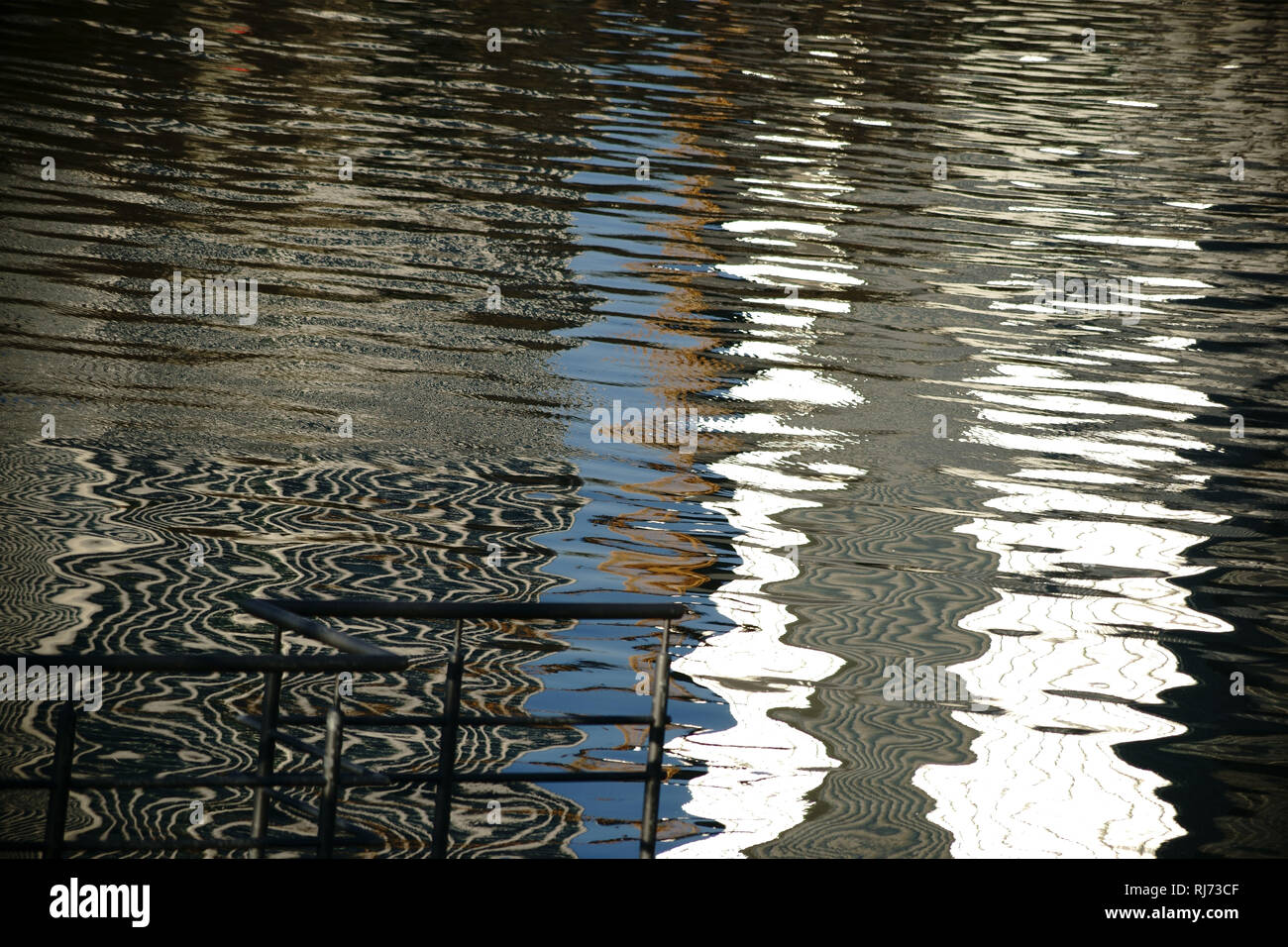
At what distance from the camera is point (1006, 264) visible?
1399cm

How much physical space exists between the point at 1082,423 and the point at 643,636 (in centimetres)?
454

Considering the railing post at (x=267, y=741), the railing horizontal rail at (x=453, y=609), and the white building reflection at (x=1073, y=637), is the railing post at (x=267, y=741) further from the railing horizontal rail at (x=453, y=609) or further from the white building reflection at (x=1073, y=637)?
the white building reflection at (x=1073, y=637)

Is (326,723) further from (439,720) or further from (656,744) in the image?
(656,744)

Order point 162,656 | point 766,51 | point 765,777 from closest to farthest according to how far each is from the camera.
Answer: point 162,656 < point 765,777 < point 766,51

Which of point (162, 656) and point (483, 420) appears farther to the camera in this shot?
point (483, 420)

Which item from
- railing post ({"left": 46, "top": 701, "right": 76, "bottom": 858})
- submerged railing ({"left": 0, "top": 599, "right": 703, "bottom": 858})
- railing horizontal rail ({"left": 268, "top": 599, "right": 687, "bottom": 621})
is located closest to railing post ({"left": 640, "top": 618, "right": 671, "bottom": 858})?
submerged railing ({"left": 0, "top": 599, "right": 703, "bottom": 858})

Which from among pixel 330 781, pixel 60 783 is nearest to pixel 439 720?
pixel 330 781

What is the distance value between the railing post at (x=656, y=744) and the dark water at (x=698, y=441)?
1.05m

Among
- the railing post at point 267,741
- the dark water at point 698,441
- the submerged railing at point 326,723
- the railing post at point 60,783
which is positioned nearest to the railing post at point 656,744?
the submerged railing at point 326,723

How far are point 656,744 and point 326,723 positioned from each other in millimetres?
909

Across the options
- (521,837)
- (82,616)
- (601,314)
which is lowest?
(521,837)

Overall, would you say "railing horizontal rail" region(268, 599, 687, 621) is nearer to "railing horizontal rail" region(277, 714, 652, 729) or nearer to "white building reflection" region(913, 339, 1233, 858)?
"railing horizontal rail" region(277, 714, 652, 729)

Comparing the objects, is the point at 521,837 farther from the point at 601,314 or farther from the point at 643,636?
the point at 601,314

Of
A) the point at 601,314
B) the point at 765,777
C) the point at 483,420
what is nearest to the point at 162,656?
the point at 765,777
